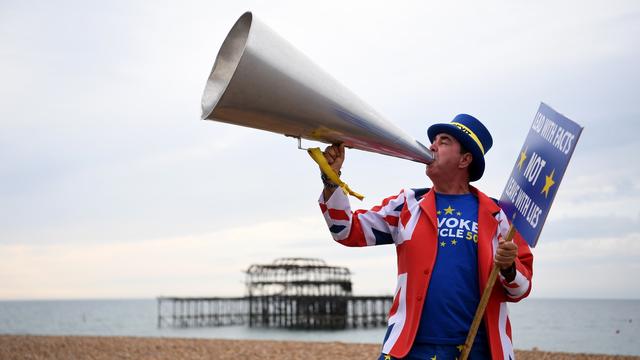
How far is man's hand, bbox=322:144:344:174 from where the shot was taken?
2637 millimetres

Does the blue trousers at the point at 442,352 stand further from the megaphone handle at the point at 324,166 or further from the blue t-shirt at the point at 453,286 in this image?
the megaphone handle at the point at 324,166

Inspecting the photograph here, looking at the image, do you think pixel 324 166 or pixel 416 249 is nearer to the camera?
pixel 324 166

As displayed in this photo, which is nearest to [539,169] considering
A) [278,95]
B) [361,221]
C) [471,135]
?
[471,135]

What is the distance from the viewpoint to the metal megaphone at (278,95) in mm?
2145

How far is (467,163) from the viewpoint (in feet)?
9.87

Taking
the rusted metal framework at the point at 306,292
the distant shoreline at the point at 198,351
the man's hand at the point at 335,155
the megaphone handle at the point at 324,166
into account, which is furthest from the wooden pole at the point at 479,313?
the rusted metal framework at the point at 306,292

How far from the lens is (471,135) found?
2.97 meters

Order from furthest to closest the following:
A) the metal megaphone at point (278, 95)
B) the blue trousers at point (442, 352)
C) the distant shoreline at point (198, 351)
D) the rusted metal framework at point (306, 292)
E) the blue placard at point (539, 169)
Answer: the rusted metal framework at point (306, 292) → the distant shoreline at point (198, 351) → the blue trousers at point (442, 352) → the blue placard at point (539, 169) → the metal megaphone at point (278, 95)

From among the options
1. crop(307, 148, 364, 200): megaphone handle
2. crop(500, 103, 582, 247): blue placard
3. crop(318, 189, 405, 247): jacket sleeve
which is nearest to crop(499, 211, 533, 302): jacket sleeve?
crop(500, 103, 582, 247): blue placard

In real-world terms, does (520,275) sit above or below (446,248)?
below

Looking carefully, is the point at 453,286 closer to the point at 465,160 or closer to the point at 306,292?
the point at 465,160

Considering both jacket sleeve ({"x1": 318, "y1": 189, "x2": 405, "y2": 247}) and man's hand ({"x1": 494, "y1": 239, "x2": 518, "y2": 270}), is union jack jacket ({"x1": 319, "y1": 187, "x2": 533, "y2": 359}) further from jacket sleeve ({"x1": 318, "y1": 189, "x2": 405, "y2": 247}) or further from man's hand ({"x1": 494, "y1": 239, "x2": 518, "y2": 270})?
man's hand ({"x1": 494, "y1": 239, "x2": 518, "y2": 270})

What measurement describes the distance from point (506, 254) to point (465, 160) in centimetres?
55

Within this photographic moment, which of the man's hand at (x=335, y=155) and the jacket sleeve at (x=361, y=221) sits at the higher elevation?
the man's hand at (x=335, y=155)
